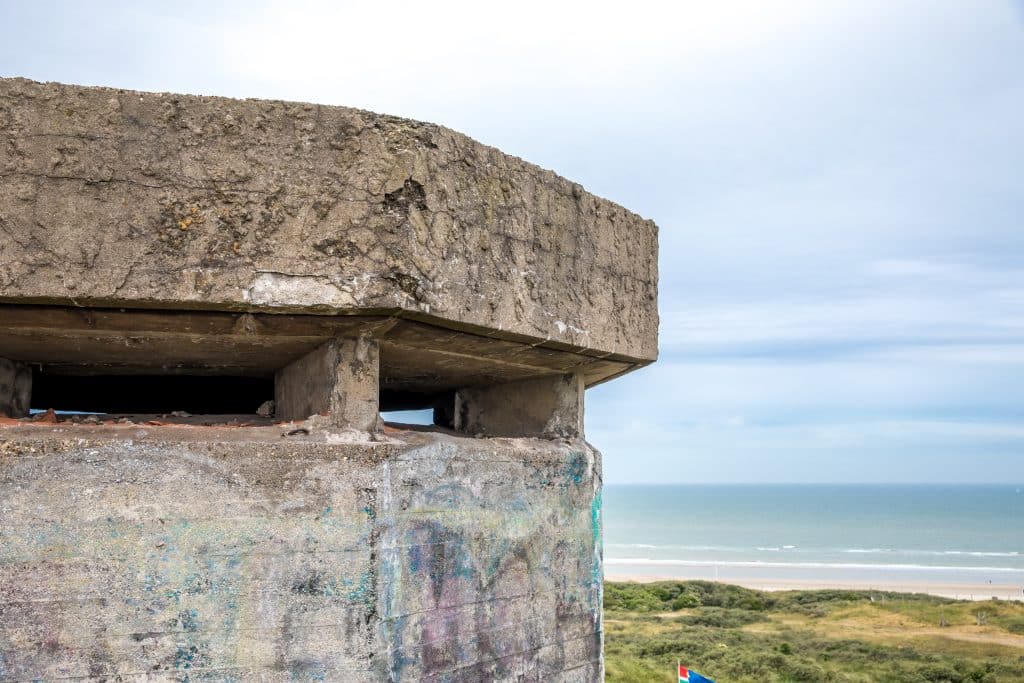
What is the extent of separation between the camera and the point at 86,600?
6.57ft

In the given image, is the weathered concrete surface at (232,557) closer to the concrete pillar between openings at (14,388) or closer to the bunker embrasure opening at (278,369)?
the bunker embrasure opening at (278,369)

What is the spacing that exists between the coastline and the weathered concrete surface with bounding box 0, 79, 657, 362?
104 feet

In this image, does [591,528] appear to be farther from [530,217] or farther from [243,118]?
[243,118]

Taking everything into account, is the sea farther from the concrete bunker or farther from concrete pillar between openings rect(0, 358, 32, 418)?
concrete pillar between openings rect(0, 358, 32, 418)

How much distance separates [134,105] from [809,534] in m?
65.1

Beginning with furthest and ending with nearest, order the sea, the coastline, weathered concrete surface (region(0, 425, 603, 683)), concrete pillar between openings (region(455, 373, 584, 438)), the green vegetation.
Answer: the sea
the coastline
the green vegetation
concrete pillar between openings (region(455, 373, 584, 438))
weathered concrete surface (region(0, 425, 603, 683))

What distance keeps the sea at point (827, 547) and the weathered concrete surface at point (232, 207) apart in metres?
35.4

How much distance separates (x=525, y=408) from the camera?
123 inches

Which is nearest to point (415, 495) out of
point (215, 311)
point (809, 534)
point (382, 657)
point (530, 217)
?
point (382, 657)

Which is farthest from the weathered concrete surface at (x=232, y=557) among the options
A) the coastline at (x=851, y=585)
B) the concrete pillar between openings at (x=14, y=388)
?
the coastline at (x=851, y=585)

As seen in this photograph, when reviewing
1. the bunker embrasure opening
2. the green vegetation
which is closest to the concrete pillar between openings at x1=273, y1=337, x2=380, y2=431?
the bunker embrasure opening

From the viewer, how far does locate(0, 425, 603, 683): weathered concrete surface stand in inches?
78.5

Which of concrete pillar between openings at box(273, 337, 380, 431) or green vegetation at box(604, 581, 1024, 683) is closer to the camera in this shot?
concrete pillar between openings at box(273, 337, 380, 431)

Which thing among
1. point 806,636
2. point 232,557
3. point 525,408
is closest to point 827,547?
point 806,636
